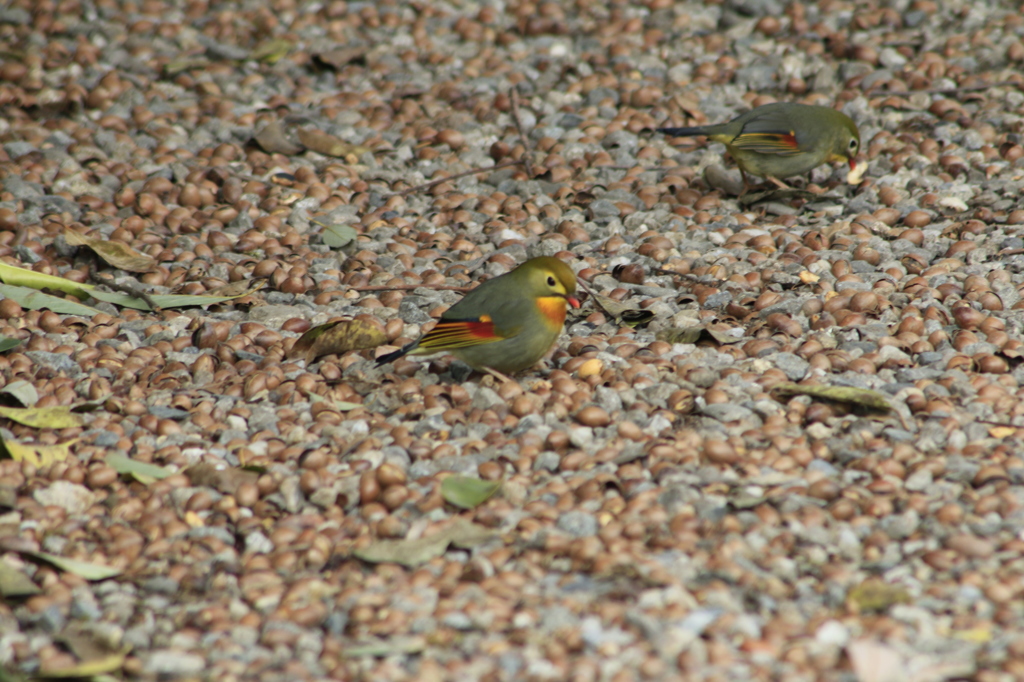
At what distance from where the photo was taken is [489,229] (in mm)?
5137

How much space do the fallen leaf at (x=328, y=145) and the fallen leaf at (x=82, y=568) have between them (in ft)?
11.3

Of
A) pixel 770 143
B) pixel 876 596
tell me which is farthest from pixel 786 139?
pixel 876 596

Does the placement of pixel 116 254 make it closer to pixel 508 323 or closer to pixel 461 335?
pixel 461 335

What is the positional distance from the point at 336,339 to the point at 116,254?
4.83 feet

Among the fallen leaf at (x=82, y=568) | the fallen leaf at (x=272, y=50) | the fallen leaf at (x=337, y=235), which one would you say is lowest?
the fallen leaf at (x=337, y=235)

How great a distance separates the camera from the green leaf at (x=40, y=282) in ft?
15.1

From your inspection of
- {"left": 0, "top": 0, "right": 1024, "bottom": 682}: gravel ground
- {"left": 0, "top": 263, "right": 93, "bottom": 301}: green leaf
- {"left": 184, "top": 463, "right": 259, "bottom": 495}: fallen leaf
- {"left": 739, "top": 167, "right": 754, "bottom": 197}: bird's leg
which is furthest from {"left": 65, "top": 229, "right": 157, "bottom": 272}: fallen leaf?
{"left": 739, "top": 167, "right": 754, "bottom": 197}: bird's leg

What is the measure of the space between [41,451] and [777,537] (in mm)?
2308

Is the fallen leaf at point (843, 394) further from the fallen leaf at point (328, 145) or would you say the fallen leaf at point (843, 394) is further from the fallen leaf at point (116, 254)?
the fallen leaf at point (328, 145)

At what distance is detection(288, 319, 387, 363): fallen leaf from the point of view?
407cm

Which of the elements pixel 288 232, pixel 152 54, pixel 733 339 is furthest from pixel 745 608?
pixel 152 54

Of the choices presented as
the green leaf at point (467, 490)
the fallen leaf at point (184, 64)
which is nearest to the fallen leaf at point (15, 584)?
the green leaf at point (467, 490)

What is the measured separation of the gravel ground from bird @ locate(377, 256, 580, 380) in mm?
135

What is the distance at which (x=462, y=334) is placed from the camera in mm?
3730
